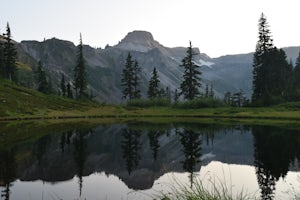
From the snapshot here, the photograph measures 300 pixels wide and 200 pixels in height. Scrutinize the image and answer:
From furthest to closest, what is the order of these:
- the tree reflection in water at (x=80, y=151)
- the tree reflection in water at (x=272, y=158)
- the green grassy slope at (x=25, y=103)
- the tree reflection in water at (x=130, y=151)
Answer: the green grassy slope at (x=25, y=103), the tree reflection in water at (x=130, y=151), the tree reflection in water at (x=80, y=151), the tree reflection in water at (x=272, y=158)

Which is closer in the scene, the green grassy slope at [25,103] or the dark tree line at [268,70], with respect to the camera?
the green grassy slope at [25,103]

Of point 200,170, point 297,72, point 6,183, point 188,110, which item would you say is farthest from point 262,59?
point 6,183

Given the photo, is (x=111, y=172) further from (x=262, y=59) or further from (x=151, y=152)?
(x=262, y=59)

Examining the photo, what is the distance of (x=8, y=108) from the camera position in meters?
84.1

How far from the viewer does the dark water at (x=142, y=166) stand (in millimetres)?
19828

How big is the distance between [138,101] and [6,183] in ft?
308

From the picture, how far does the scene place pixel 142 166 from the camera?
28516 mm

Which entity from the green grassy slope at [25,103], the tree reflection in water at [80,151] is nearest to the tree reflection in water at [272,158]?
the tree reflection in water at [80,151]

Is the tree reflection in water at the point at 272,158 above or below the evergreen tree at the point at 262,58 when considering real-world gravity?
below

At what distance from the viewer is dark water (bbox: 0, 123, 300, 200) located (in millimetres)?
19828

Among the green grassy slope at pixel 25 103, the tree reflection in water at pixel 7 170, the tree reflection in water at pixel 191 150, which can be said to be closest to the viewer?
the tree reflection in water at pixel 7 170

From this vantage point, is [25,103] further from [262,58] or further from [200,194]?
[200,194]

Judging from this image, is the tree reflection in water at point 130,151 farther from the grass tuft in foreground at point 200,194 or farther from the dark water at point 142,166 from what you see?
the grass tuft in foreground at point 200,194

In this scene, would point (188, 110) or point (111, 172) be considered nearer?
point (111, 172)
